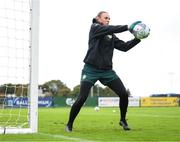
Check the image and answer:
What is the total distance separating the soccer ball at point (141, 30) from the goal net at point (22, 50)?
5.22ft

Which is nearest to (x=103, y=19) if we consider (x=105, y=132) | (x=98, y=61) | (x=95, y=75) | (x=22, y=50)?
(x=98, y=61)

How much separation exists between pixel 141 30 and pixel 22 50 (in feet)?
6.34

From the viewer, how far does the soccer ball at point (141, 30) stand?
842 centimetres

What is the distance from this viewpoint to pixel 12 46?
28.0 feet

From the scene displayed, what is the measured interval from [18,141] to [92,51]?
9.08 ft

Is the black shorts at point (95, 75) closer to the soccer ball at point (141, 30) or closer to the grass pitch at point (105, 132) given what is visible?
the grass pitch at point (105, 132)


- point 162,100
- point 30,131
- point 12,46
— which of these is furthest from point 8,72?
point 162,100

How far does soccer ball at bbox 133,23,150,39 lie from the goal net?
5.22 feet

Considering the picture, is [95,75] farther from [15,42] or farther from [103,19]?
[15,42]

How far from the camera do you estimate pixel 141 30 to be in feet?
27.8

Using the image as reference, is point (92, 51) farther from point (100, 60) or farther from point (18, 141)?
point (18, 141)

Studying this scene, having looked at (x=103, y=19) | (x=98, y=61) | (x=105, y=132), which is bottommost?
(x=105, y=132)

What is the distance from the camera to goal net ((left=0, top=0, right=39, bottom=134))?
8.34 metres

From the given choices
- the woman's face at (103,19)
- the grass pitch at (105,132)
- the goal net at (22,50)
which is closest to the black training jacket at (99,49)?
the woman's face at (103,19)
